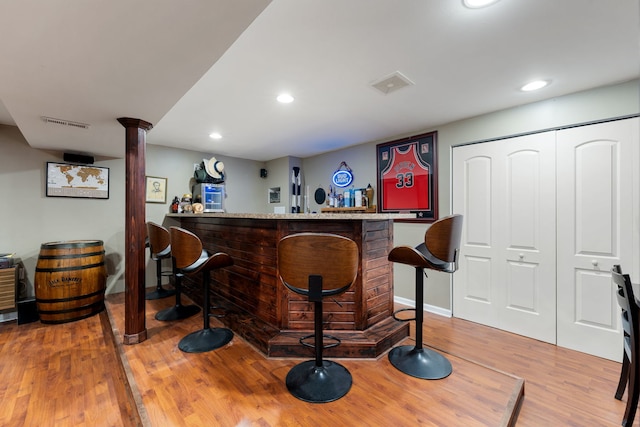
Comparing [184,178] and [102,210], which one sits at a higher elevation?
[184,178]

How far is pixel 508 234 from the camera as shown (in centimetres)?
284

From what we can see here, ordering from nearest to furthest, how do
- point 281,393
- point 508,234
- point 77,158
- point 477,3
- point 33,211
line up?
point 477,3
point 281,393
point 508,234
point 33,211
point 77,158

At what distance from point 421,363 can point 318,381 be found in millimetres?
796

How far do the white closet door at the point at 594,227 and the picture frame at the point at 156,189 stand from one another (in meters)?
5.06

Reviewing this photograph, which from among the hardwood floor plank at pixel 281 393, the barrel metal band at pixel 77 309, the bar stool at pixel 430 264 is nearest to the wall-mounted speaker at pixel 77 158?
the barrel metal band at pixel 77 309

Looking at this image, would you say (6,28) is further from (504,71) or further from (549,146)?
(549,146)

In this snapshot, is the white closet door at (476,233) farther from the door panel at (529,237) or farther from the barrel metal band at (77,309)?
the barrel metal band at (77,309)

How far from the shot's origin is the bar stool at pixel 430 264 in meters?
1.79

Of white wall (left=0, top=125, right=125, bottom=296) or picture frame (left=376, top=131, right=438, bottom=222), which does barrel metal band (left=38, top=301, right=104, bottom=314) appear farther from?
picture frame (left=376, top=131, right=438, bottom=222)

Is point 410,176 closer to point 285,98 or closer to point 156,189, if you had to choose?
point 285,98

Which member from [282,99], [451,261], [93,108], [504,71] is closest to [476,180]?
[504,71]

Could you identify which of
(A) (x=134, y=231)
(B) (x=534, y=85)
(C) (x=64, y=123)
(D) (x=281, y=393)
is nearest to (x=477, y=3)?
(B) (x=534, y=85)

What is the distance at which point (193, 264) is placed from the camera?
2.19 meters

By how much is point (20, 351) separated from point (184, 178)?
280 centimetres
